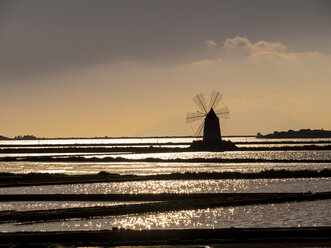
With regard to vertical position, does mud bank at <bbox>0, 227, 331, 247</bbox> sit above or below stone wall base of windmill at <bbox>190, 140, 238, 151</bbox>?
below

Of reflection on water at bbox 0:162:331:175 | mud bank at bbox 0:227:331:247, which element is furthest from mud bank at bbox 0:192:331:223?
reflection on water at bbox 0:162:331:175

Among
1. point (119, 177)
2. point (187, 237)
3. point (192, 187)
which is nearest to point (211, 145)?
point (119, 177)

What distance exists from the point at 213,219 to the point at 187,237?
5788 mm

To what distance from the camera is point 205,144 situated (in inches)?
4063

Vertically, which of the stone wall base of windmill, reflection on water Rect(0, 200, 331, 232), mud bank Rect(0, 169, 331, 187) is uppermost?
the stone wall base of windmill

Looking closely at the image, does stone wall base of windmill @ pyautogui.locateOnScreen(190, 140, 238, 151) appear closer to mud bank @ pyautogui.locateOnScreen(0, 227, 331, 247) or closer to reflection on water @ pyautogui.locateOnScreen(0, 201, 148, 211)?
reflection on water @ pyautogui.locateOnScreen(0, 201, 148, 211)

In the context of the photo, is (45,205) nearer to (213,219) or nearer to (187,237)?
(213,219)

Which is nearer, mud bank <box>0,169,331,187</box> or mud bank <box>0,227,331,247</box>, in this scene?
mud bank <box>0,227,331,247</box>

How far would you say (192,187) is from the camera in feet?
148

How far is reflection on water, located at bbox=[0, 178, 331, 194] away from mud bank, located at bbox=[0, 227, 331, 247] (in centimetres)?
1848

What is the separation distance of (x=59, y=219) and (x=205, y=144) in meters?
76.8

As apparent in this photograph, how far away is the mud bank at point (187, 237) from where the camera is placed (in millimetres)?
20312

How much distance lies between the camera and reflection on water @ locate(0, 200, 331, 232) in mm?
25141

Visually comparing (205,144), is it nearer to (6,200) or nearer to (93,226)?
(6,200)
